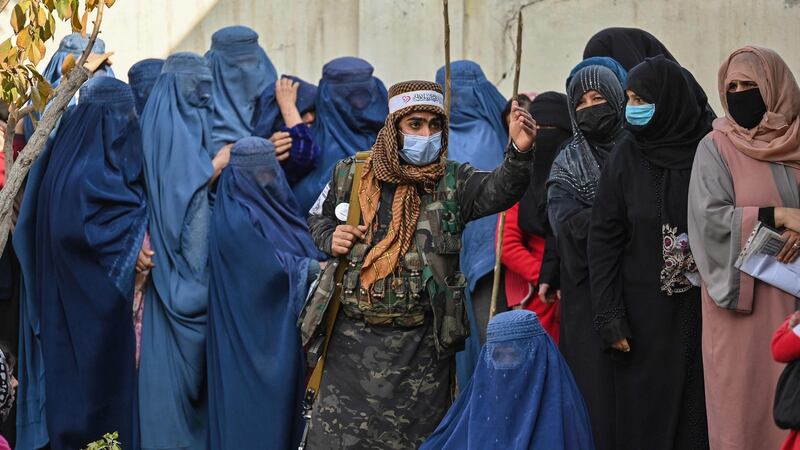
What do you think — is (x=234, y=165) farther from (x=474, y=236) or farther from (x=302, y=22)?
(x=302, y=22)

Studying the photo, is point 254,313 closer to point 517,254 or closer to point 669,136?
point 517,254

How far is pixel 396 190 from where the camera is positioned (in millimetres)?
5652

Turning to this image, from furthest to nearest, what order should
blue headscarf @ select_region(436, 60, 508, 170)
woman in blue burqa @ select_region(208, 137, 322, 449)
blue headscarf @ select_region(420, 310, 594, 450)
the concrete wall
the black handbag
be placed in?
the concrete wall
blue headscarf @ select_region(436, 60, 508, 170)
woman in blue burqa @ select_region(208, 137, 322, 449)
blue headscarf @ select_region(420, 310, 594, 450)
the black handbag

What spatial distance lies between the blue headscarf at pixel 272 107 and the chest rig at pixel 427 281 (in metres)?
2.09

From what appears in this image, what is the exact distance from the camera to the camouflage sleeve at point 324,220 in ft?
18.7

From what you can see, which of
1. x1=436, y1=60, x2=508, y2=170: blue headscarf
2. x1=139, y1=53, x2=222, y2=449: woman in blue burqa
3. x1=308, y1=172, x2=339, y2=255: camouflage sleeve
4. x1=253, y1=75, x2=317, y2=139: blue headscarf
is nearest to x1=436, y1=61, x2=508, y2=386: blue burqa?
x1=436, y1=60, x2=508, y2=170: blue headscarf

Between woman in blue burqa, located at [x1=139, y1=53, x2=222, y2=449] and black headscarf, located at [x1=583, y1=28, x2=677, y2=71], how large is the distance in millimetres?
1807

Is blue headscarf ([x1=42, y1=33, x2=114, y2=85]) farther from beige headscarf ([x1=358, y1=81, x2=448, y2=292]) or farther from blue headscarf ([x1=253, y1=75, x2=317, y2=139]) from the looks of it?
beige headscarf ([x1=358, y1=81, x2=448, y2=292])

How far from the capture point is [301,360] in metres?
6.83

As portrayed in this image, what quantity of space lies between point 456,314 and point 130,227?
2.05 metres

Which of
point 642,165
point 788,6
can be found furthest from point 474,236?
point 788,6

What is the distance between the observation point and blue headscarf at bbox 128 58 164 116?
7.80 m

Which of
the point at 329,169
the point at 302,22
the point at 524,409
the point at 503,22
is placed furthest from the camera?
the point at 302,22

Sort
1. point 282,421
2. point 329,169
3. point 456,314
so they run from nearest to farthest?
point 456,314, point 282,421, point 329,169
